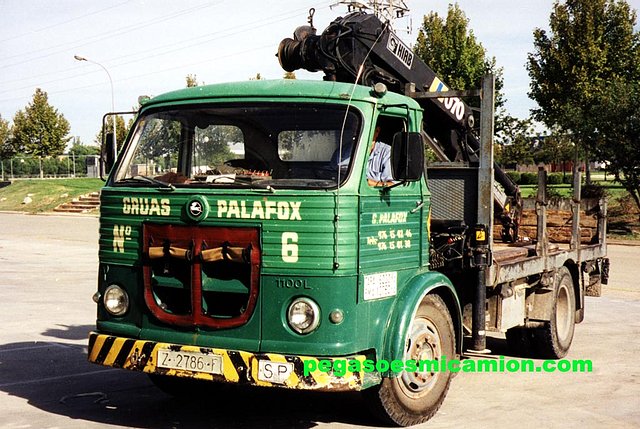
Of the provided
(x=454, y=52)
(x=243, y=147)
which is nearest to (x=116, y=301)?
(x=243, y=147)

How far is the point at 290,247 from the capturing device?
574cm

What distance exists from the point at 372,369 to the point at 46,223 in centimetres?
3216

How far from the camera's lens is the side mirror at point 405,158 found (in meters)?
6.14

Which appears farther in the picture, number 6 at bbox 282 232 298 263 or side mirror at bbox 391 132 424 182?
side mirror at bbox 391 132 424 182

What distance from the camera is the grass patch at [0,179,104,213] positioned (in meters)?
47.6

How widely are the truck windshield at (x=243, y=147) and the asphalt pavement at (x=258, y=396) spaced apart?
1850 millimetres

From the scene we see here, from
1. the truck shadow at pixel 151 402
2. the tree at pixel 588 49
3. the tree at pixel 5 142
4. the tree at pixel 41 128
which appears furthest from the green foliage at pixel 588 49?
the tree at pixel 5 142

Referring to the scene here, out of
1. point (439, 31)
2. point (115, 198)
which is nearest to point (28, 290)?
point (115, 198)

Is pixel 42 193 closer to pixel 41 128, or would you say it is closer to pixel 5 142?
pixel 41 128

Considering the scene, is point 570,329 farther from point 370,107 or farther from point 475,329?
point 370,107

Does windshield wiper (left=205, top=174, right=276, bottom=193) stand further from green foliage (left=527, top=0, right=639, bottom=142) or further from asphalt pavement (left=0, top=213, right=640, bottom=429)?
green foliage (left=527, top=0, right=639, bottom=142)

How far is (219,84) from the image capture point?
260 inches

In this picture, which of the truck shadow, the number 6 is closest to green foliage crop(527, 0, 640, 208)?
the truck shadow

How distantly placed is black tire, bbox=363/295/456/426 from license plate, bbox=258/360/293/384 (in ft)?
2.82
